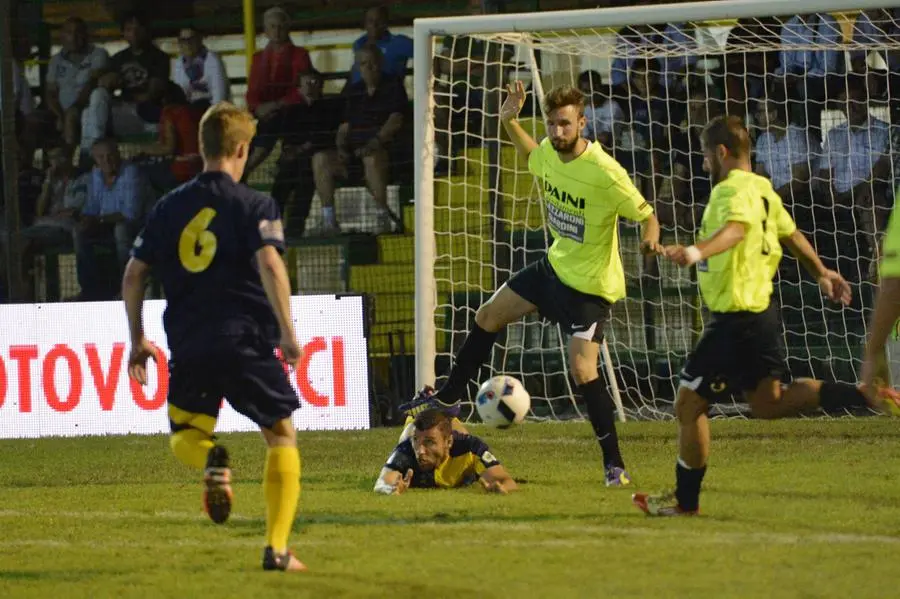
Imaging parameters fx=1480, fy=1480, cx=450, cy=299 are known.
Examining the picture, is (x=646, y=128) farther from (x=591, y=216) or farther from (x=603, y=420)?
(x=603, y=420)

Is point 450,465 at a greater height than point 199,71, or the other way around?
point 199,71

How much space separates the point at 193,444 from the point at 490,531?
1.45m

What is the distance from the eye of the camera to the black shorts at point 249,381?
220 inches

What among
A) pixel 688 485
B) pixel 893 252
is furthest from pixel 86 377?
pixel 893 252

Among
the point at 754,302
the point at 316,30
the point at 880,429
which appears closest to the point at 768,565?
the point at 754,302

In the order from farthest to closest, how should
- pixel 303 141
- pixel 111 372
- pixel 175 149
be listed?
pixel 175 149, pixel 303 141, pixel 111 372

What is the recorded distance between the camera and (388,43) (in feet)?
51.3

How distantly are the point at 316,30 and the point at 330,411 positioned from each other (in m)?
6.95

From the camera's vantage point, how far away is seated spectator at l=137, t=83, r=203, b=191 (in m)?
16.1

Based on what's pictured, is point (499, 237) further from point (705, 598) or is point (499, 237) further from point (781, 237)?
point (705, 598)

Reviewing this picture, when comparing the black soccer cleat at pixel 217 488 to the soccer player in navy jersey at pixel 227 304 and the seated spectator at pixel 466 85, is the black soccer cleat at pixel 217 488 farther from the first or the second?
the seated spectator at pixel 466 85

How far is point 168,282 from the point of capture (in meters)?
5.77

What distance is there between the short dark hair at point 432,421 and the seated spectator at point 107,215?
8.10 m

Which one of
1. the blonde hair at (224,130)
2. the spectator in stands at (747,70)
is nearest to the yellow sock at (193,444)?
the blonde hair at (224,130)
